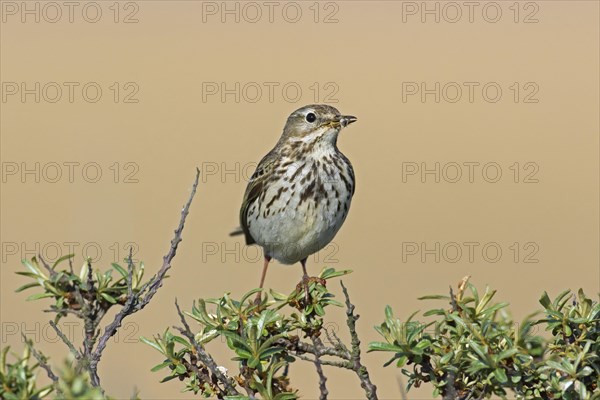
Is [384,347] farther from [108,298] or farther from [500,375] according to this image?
[108,298]

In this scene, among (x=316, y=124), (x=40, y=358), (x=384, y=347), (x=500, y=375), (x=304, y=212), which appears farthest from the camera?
(x=316, y=124)

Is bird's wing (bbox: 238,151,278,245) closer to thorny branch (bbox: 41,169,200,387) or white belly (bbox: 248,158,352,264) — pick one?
white belly (bbox: 248,158,352,264)

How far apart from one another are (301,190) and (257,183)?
0.54 metres

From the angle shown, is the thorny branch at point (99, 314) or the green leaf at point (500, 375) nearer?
the green leaf at point (500, 375)

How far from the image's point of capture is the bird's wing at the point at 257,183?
7.76 metres

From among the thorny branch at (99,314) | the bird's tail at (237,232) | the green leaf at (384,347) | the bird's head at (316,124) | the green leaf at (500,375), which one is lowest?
the green leaf at (500,375)

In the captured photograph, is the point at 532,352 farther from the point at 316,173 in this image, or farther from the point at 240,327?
the point at 316,173

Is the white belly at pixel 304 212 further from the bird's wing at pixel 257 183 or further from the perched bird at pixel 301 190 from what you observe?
the bird's wing at pixel 257 183

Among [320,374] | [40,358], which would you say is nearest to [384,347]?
[320,374]

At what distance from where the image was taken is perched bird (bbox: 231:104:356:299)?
24.3 feet

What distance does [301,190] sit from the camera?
7438mm

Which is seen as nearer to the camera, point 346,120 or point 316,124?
point 346,120

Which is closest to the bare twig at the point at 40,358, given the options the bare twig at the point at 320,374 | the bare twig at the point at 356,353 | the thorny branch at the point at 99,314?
the thorny branch at the point at 99,314

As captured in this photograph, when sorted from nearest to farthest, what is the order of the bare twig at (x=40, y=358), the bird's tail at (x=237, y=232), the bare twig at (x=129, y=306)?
the bare twig at (x=40, y=358) < the bare twig at (x=129, y=306) < the bird's tail at (x=237, y=232)
